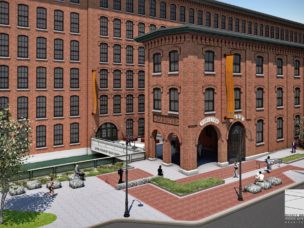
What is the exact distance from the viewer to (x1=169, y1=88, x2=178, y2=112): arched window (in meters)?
33.9

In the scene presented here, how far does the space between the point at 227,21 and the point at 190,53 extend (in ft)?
104

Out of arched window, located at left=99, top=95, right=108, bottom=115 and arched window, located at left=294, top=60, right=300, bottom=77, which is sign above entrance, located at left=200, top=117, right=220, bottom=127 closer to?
arched window, located at left=294, top=60, right=300, bottom=77

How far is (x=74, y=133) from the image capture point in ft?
151

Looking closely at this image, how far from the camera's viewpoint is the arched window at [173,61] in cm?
3338

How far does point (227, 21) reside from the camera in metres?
59.7

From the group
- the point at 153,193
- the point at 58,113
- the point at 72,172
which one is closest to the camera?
the point at 153,193

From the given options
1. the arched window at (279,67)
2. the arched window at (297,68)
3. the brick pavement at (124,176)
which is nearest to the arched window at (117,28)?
the brick pavement at (124,176)

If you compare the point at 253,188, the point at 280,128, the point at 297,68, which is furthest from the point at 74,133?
the point at 297,68

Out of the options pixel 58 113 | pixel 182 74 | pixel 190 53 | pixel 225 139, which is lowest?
pixel 225 139

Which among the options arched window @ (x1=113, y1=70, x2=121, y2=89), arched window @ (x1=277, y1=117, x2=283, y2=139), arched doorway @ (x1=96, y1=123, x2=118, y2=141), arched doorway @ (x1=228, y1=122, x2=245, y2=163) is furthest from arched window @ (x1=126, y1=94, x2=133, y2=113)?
arched window @ (x1=277, y1=117, x2=283, y2=139)

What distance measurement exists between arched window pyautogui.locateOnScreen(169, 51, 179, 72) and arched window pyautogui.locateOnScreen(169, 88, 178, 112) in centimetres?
226

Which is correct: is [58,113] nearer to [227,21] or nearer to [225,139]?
[225,139]

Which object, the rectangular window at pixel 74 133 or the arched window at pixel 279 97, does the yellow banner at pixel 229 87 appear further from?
the rectangular window at pixel 74 133

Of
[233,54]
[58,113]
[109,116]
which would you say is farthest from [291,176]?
[58,113]
